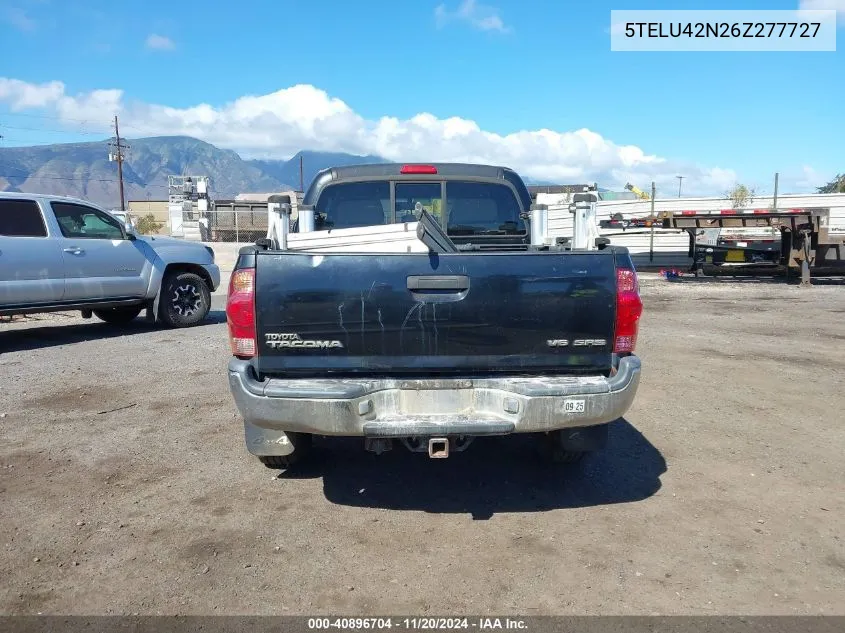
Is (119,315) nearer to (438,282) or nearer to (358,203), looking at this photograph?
(358,203)

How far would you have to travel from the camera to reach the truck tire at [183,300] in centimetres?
1034

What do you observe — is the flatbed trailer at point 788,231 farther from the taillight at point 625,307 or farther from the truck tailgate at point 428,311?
the truck tailgate at point 428,311

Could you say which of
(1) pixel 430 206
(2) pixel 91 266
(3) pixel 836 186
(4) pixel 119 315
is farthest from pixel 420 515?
(3) pixel 836 186

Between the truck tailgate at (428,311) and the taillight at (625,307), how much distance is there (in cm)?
4

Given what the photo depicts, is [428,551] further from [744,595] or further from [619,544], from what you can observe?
[744,595]

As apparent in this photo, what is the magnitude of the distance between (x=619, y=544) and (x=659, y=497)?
0.76 meters

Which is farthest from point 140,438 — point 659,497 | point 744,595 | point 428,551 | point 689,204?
point 689,204

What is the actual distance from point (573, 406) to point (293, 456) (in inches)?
71.8

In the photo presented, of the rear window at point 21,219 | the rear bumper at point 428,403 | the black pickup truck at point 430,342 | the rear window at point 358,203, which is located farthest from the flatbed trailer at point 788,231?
the rear bumper at point 428,403

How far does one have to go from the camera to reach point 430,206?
5.70 m

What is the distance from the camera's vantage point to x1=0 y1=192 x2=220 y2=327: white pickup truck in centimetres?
870

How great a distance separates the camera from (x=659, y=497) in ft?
13.8

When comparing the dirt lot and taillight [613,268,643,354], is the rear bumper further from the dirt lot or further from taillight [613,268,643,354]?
the dirt lot

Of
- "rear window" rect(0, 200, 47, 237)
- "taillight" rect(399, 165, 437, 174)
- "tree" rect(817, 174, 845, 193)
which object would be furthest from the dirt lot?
"tree" rect(817, 174, 845, 193)
